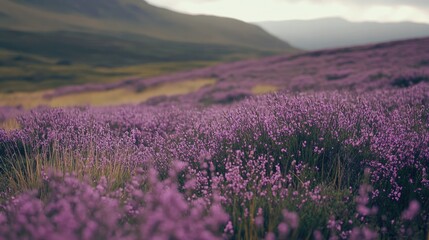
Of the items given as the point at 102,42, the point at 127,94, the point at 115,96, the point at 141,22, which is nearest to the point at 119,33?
the point at 141,22

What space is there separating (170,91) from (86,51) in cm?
2907

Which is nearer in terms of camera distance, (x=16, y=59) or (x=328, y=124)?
(x=328, y=124)

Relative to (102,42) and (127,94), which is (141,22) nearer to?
(102,42)

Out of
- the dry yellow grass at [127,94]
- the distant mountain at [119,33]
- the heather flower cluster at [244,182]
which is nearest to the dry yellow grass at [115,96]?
the dry yellow grass at [127,94]

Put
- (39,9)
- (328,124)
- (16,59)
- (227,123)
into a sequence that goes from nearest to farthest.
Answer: (328,124), (227,123), (16,59), (39,9)

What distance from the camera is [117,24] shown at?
80.7m

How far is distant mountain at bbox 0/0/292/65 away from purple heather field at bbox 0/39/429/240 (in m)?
35.9

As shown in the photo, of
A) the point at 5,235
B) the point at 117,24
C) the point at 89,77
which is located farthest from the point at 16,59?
the point at 117,24

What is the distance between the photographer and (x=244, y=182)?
263 cm

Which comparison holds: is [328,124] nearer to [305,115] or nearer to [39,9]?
[305,115]

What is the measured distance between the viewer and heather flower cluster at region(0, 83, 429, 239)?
181 centimetres

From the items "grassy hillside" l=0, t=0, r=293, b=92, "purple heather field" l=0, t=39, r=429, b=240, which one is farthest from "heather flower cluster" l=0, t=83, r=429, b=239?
"grassy hillside" l=0, t=0, r=293, b=92

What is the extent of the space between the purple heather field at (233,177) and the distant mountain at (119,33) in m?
35.9

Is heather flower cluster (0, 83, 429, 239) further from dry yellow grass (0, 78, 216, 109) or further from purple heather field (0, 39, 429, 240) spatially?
dry yellow grass (0, 78, 216, 109)
